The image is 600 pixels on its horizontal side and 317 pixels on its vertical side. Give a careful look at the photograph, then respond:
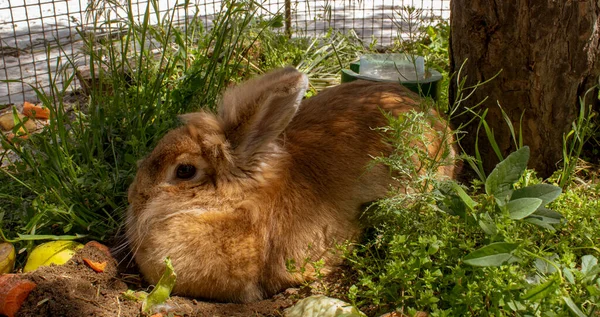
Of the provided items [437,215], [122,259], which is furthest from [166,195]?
[437,215]

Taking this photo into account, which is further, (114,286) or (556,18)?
(556,18)

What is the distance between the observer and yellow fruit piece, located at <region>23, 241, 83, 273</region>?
310 cm

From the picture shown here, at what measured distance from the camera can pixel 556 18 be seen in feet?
10.6

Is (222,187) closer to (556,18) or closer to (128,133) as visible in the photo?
(128,133)

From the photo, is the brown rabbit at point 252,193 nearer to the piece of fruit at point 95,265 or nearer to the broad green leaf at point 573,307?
the piece of fruit at point 95,265

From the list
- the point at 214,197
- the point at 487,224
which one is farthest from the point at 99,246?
the point at 487,224

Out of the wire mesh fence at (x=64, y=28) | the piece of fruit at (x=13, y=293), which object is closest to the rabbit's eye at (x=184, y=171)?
the piece of fruit at (x=13, y=293)

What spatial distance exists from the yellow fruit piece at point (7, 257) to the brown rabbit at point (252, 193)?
581 mm

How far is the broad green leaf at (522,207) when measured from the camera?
238cm

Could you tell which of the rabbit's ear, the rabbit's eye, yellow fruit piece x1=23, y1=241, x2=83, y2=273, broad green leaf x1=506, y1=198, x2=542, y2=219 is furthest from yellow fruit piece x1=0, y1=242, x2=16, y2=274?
broad green leaf x1=506, y1=198, x2=542, y2=219

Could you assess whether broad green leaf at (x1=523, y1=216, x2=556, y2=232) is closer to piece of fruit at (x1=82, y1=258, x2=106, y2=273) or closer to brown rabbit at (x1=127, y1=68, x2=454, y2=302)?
brown rabbit at (x1=127, y1=68, x2=454, y2=302)

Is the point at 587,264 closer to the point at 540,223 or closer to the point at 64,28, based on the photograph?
the point at 540,223

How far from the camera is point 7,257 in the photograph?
3.08 meters

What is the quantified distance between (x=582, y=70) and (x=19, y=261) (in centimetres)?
310
